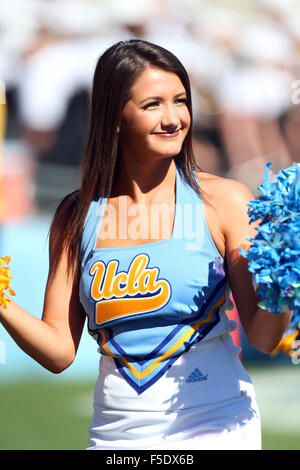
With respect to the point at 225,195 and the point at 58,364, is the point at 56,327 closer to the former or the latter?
the point at 58,364

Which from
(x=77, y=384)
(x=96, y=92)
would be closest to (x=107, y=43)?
(x=77, y=384)

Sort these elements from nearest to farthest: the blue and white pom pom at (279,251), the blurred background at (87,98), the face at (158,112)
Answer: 1. the blue and white pom pom at (279,251)
2. the face at (158,112)
3. the blurred background at (87,98)

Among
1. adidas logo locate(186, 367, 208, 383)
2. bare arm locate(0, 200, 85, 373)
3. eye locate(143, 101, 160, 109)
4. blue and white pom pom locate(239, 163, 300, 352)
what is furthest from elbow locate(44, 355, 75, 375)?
eye locate(143, 101, 160, 109)

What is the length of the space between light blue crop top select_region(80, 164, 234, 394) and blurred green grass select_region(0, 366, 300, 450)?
2.15m

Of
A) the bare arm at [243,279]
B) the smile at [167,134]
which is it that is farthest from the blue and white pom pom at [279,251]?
the smile at [167,134]

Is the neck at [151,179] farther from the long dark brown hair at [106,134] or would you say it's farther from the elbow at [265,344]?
the elbow at [265,344]

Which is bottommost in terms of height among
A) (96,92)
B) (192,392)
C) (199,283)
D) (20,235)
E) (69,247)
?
(192,392)

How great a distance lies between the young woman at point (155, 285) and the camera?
1.87m

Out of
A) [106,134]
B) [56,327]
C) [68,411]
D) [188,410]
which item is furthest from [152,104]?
[68,411]

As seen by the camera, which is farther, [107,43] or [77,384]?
[107,43]

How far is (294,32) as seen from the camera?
627 centimetres

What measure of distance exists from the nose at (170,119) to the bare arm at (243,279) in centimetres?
21
